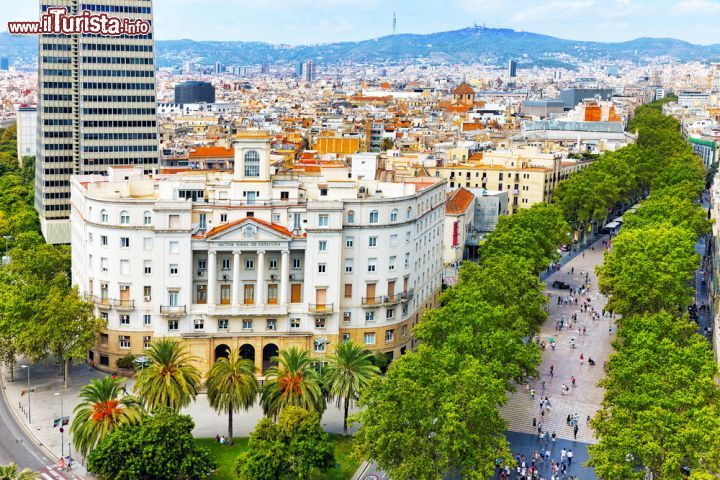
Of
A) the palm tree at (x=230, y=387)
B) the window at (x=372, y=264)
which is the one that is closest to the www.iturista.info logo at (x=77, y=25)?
the window at (x=372, y=264)

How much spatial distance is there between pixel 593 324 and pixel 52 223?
308ft

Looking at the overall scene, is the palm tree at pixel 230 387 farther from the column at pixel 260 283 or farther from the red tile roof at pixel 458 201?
the red tile roof at pixel 458 201

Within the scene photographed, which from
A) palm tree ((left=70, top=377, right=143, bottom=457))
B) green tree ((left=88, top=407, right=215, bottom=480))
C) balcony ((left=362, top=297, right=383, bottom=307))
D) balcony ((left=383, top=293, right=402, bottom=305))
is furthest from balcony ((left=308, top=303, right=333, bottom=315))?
green tree ((left=88, top=407, right=215, bottom=480))

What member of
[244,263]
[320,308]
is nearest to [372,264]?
[320,308]

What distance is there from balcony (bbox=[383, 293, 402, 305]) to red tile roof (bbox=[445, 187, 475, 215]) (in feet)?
141

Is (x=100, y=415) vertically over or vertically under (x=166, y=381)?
under

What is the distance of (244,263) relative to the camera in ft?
300

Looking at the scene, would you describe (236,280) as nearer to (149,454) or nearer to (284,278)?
(284,278)

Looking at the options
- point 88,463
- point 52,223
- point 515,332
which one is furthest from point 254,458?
point 52,223

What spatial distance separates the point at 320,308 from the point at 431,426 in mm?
31454

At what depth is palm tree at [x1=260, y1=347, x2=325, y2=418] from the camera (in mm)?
71562

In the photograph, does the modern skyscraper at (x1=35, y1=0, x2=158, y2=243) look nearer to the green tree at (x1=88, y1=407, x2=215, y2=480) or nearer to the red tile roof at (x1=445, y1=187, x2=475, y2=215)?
the red tile roof at (x1=445, y1=187, x2=475, y2=215)

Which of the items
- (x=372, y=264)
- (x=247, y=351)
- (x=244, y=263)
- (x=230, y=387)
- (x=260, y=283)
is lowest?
(x=247, y=351)

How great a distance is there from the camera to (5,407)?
82.5 metres
